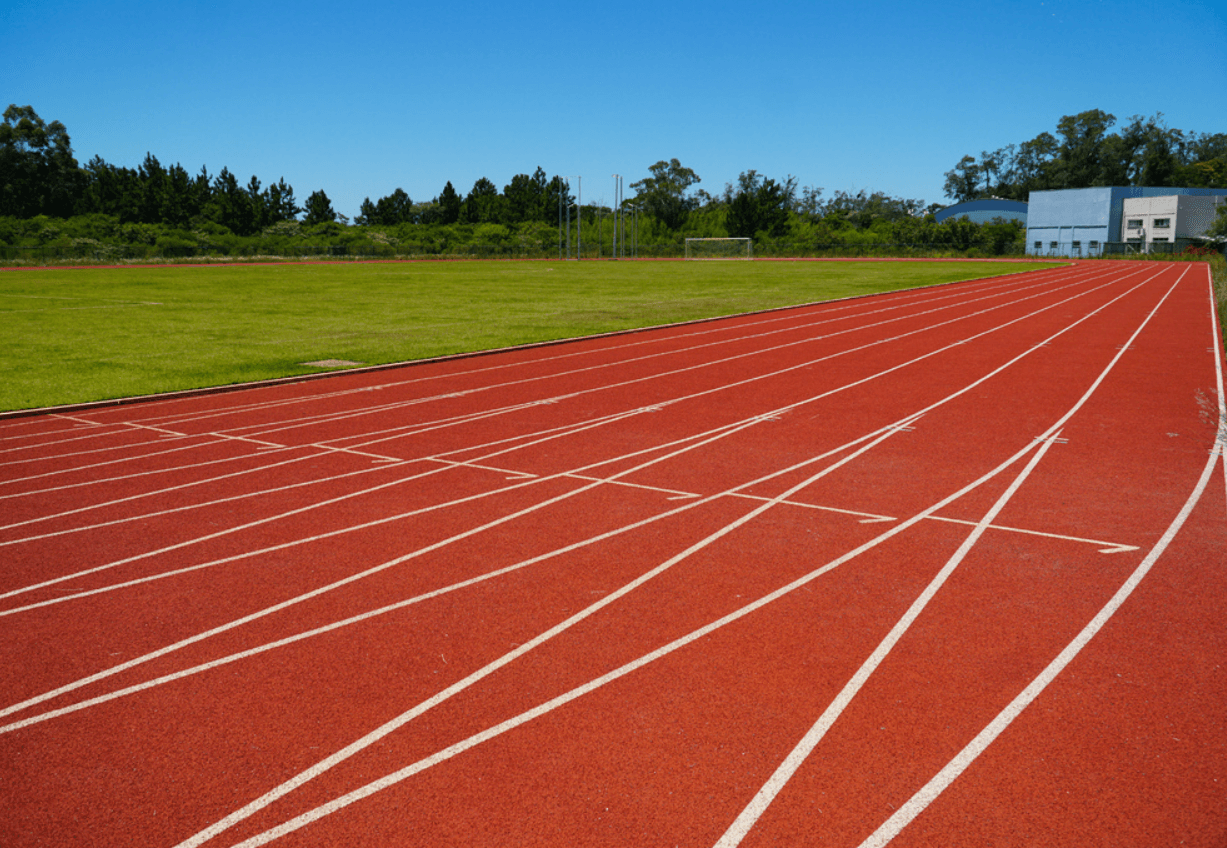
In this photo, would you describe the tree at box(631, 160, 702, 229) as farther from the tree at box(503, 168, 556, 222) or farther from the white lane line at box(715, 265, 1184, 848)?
the white lane line at box(715, 265, 1184, 848)

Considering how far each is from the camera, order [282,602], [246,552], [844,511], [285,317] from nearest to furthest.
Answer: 1. [282,602]
2. [246,552]
3. [844,511]
4. [285,317]

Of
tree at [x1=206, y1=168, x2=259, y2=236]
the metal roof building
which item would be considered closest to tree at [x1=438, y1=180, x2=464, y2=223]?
tree at [x1=206, y1=168, x2=259, y2=236]

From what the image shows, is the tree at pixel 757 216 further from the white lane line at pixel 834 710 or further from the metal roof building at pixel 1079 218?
the white lane line at pixel 834 710

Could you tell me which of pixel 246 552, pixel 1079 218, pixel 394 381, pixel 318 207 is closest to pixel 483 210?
pixel 318 207

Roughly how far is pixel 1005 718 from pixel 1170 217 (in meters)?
90.5

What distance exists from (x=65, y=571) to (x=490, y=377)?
8156 millimetres

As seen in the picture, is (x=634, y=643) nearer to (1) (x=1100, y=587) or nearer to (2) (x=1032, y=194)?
(1) (x=1100, y=587)

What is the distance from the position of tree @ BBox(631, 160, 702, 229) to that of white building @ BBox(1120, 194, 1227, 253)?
53625mm

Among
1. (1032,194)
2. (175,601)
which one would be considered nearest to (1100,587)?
(175,601)

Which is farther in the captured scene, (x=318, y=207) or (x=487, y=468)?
(x=318, y=207)

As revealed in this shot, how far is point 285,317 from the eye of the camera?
23.2 meters

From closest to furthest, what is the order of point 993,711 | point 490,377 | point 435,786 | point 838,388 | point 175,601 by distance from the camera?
point 435,786 → point 993,711 → point 175,601 → point 838,388 → point 490,377

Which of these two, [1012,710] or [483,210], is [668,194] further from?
[1012,710]

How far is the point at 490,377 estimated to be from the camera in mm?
13531
